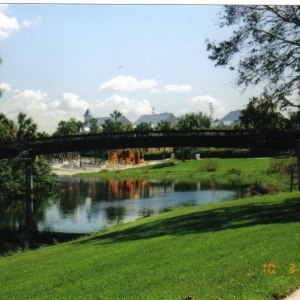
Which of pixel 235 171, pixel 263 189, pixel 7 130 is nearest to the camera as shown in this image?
pixel 7 130

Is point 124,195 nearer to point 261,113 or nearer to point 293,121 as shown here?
point 293,121

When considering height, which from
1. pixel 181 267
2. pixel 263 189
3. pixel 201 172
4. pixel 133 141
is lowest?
pixel 201 172

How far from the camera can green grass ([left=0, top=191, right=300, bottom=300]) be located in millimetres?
5996

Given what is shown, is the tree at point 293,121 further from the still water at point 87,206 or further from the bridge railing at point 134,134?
the still water at point 87,206

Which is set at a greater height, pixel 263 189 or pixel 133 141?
pixel 133 141

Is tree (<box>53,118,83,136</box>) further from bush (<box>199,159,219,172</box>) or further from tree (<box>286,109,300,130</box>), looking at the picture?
bush (<box>199,159,219,172</box>)

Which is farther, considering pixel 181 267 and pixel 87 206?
pixel 87 206

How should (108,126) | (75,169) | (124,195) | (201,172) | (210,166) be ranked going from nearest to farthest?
(108,126)
(124,195)
(75,169)
(210,166)
(201,172)

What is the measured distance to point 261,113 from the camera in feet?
41.7

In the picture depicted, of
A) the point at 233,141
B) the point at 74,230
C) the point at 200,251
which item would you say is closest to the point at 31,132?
the point at 74,230

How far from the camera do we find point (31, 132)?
19.8 m
